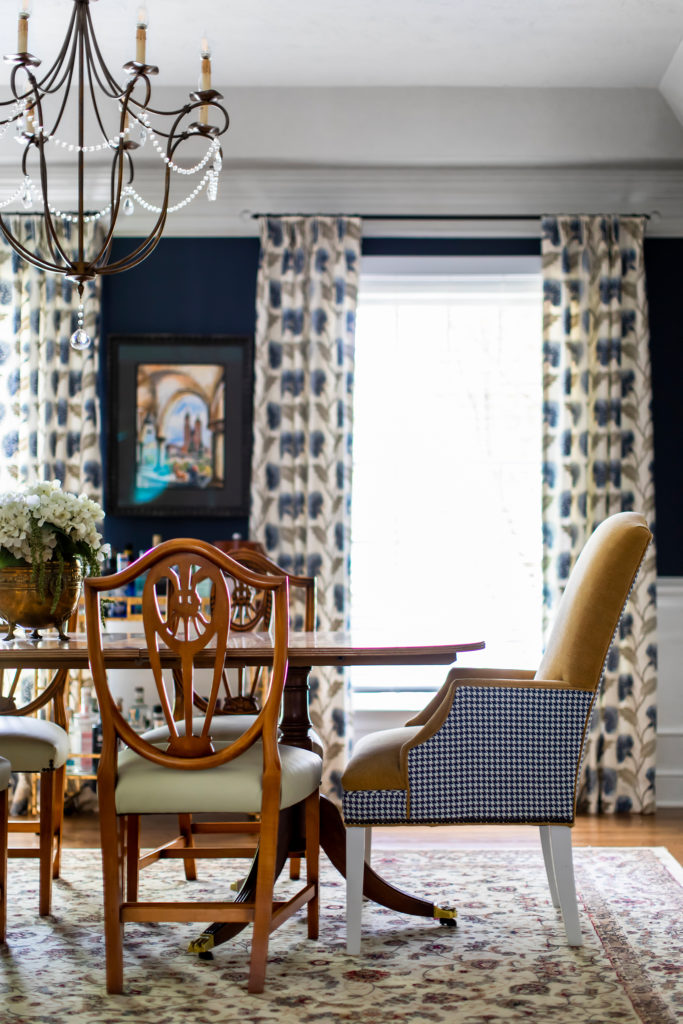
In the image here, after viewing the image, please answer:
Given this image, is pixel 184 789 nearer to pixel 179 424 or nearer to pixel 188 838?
pixel 188 838

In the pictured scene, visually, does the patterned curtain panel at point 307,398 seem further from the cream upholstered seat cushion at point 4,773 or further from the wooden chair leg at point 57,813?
the cream upholstered seat cushion at point 4,773

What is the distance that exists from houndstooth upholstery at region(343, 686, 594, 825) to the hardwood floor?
1.12 metres

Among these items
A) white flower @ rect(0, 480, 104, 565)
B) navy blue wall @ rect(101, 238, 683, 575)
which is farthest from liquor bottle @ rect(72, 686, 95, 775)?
white flower @ rect(0, 480, 104, 565)

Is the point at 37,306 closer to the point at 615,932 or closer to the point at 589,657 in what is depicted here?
the point at 589,657

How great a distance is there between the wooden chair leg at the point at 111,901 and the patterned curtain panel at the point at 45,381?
8.30 ft

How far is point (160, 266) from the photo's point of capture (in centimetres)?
489

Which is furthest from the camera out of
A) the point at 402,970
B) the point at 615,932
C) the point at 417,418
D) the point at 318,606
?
the point at 417,418

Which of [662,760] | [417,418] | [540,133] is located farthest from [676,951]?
[540,133]

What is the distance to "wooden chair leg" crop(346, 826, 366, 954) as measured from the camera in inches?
103

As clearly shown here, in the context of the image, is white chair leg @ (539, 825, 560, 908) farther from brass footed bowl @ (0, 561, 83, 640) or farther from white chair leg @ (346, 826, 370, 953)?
brass footed bowl @ (0, 561, 83, 640)

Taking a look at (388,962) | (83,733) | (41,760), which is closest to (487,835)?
(388,962)

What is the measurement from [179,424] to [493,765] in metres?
2.68

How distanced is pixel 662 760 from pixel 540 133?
9.78 feet

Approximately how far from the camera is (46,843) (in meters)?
2.94
